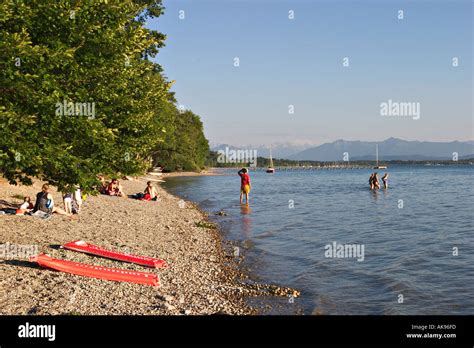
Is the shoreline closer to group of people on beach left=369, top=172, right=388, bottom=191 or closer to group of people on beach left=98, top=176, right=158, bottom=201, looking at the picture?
group of people on beach left=98, top=176, right=158, bottom=201

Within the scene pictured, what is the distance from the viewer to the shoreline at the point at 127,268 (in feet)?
37.8

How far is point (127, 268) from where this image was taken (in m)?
15.4

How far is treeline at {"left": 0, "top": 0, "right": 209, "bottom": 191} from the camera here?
40.7ft

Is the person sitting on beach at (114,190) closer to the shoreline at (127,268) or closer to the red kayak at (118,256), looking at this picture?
the shoreline at (127,268)

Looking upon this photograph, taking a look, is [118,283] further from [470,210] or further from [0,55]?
[470,210]

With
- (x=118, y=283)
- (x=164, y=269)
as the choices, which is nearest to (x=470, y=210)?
(x=164, y=269)

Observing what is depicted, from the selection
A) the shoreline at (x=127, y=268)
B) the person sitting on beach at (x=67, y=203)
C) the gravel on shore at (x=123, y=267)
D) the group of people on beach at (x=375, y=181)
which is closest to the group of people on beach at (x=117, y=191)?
the gravel on shore at (x=123, y=267)

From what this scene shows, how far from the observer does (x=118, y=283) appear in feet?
44.1

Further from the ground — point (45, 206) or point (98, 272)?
point (45, 206)

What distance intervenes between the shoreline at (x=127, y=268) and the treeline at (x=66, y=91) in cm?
291

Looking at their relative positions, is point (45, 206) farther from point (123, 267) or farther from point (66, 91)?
point (66, 91)

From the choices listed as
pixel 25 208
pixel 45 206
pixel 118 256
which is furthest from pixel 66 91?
pixel 25 208

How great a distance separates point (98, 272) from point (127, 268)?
5.76ft
